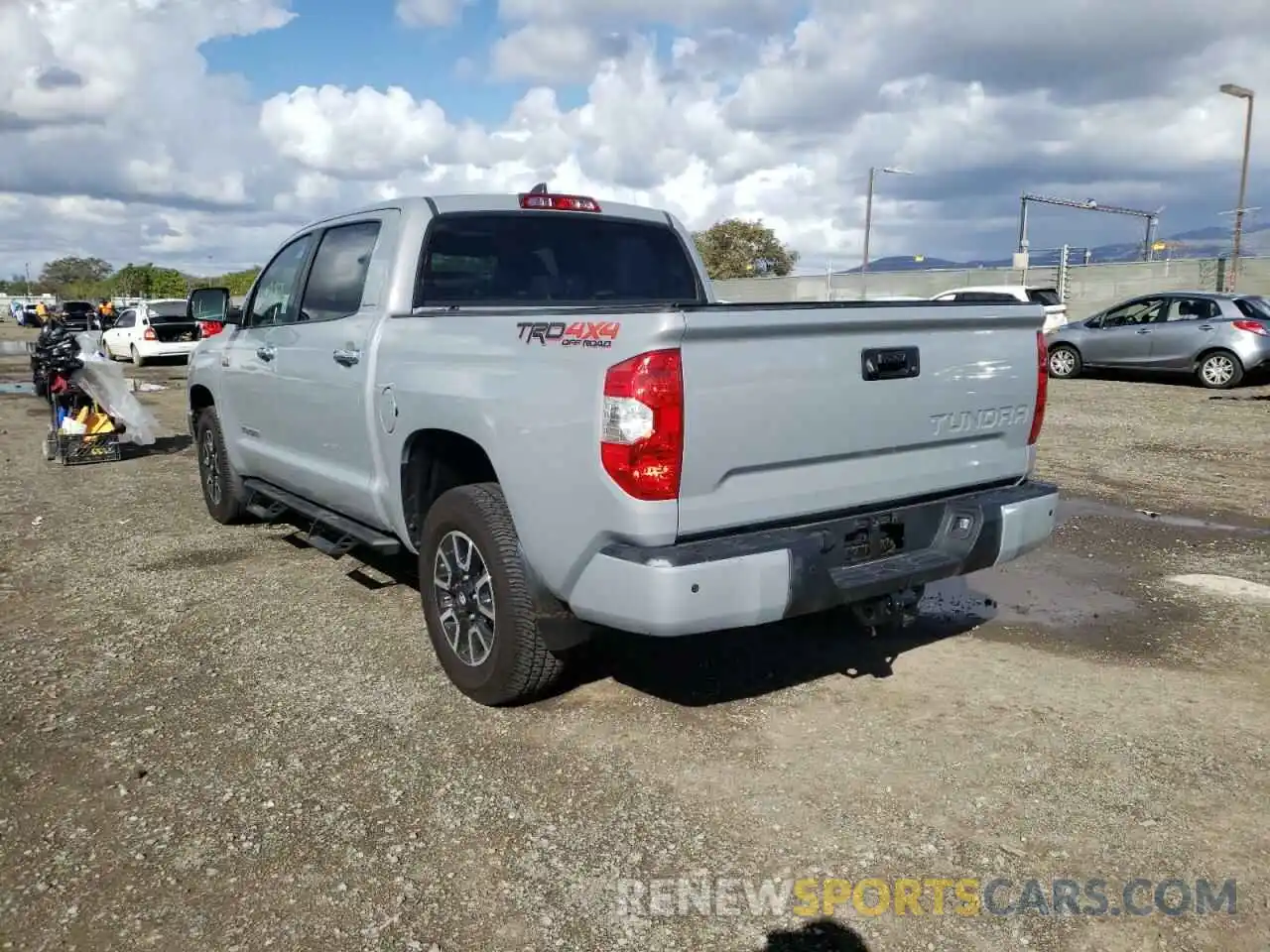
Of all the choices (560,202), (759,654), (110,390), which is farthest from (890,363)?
(110,390)

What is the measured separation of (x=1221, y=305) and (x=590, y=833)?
16.4 m

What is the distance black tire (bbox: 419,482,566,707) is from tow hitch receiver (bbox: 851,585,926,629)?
3.76 feet

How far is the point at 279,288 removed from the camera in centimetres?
573

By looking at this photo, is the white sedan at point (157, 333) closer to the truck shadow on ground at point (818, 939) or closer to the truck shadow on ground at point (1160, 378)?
the truck shadow on ground at point (1160, 378)

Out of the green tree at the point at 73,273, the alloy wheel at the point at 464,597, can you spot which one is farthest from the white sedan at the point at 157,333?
the green tree at the point at 73,273

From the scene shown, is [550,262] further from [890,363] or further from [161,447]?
[161,447]

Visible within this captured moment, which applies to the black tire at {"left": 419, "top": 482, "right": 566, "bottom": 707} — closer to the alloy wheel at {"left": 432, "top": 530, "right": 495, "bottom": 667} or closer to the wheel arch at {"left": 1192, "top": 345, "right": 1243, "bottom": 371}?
the alloy wheel at {"left": 432, "top": 530, "right": 495, "bottom": 667}

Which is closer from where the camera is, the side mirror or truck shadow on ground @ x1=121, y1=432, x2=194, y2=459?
the side mirror

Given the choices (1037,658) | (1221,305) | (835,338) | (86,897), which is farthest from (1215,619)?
(1221,305)

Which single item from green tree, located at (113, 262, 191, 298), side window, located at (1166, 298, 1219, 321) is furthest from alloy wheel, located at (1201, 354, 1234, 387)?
green tree, located at (113, 262, 191, 298)

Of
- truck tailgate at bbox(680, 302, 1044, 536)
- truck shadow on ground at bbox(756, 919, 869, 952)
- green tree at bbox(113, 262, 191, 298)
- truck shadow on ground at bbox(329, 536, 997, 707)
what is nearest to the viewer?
A: truck shadow on ground at bbox(756, 919, 869, 952)

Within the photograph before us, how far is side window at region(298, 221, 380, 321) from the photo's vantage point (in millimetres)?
4703

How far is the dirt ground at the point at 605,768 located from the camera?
8.77ft

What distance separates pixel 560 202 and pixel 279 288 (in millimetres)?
1852
